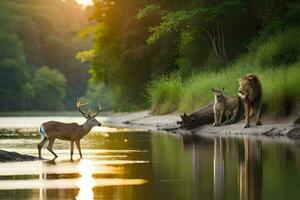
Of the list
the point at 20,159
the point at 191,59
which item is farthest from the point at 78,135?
the point at 191,59

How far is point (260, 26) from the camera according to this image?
47.1 m

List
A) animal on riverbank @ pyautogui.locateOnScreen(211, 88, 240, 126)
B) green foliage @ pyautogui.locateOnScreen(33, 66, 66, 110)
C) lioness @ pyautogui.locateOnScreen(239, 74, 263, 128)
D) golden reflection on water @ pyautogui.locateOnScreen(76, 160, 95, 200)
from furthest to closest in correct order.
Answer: green foliage @ pyautogui.locateOnScreen(33, 66, 66, 110), animal on riverbank @ pyautogui.locateOnScreen(211, 88, 240, 126), lioness @ pyautogui.locateOnScreen(239, 74, 263, 128), golden reflection on water @ pyautogui.locateOnScreen(76, 160, 95, 200)

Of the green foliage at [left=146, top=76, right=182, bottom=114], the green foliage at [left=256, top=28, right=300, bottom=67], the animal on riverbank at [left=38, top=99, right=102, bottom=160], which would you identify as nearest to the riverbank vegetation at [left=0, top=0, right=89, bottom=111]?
the green foliage at [left=146, top=76, right=182, bottom=114]

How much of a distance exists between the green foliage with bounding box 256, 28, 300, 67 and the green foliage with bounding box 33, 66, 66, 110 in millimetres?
76403

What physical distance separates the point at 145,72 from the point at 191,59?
1216 centimetres

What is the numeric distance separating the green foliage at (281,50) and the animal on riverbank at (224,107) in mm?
4012

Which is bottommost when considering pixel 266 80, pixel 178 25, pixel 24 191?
pixel 24 191

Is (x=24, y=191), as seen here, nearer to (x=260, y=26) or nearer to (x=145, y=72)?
(x=260, y=26)

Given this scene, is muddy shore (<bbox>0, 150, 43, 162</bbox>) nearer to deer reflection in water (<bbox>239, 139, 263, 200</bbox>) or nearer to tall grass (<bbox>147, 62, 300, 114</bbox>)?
deer reflection in water (<bbox>239, 139, 263, 200</bbox>)

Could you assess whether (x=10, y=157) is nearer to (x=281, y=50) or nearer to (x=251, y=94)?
(x=251, y=94)

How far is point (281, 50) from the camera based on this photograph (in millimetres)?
38375

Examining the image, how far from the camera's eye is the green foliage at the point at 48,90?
4557 inches

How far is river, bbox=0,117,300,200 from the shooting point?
48.6ft

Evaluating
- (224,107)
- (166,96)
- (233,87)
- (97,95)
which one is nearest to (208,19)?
(166,96)
